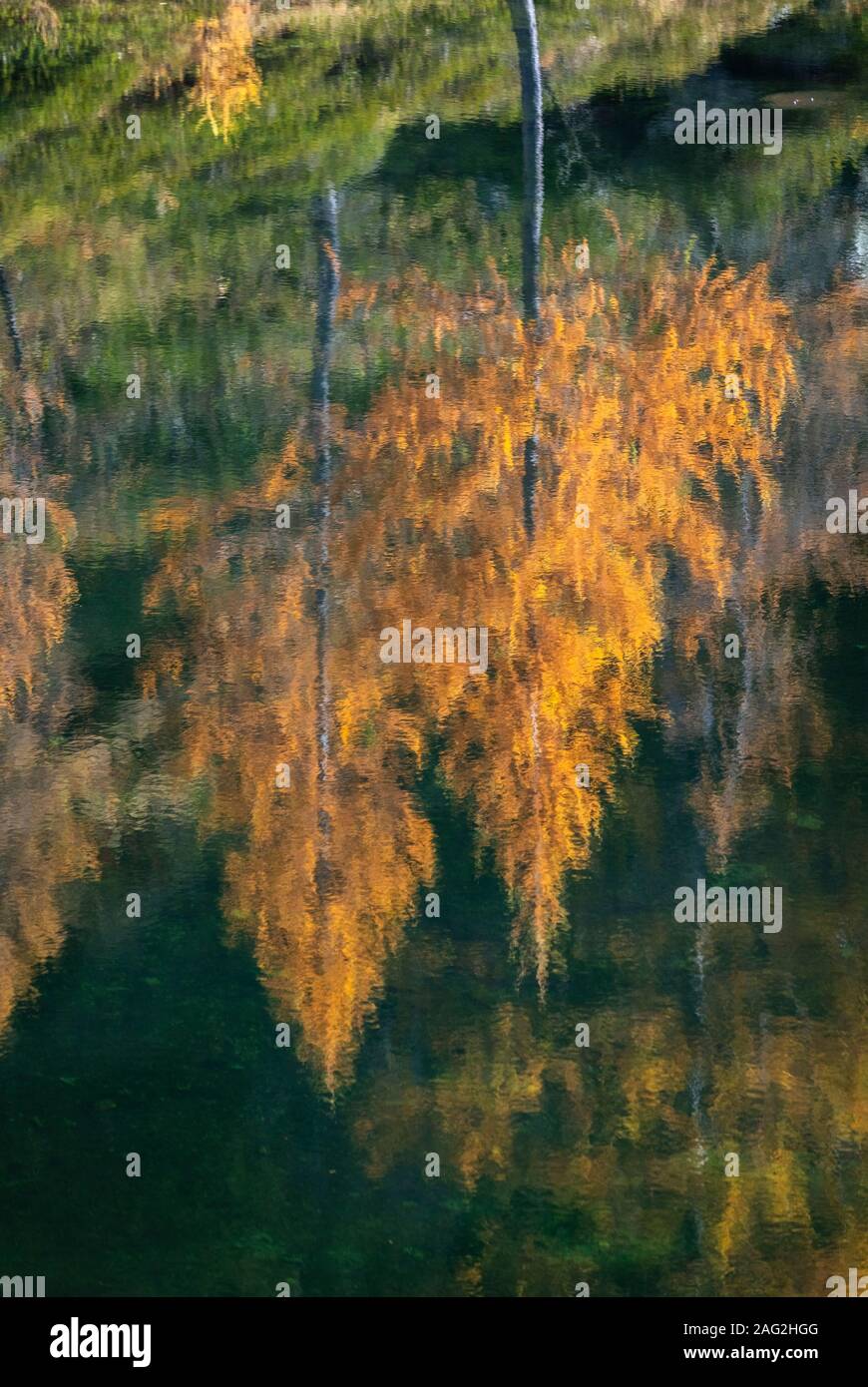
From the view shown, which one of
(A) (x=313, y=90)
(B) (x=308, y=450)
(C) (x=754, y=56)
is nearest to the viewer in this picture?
(B) (x=308, y=450)

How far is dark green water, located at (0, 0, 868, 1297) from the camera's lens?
694cm

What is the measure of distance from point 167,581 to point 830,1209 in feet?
22.4

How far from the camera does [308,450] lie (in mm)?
13562

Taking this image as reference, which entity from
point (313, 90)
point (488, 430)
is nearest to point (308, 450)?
point (488, 430)

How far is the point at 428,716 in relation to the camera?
1019 cm

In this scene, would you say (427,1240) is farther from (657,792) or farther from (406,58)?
(406,58)
